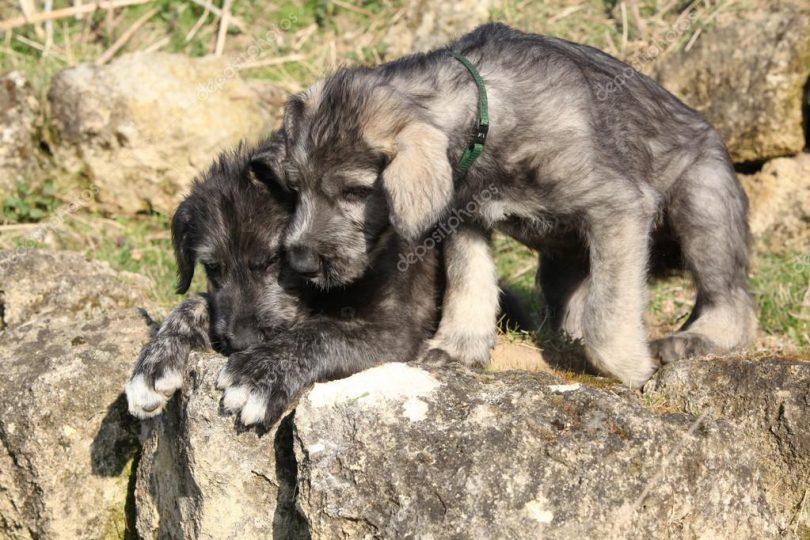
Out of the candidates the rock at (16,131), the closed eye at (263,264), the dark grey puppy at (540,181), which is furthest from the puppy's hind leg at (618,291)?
the rock at (16,131)

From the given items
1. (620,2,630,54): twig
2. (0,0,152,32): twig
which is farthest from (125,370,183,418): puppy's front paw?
(0,0,152,32): twig

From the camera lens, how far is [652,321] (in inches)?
249

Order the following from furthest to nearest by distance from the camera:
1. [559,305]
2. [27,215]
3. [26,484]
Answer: [27,215]
[559,305]
[26,484]

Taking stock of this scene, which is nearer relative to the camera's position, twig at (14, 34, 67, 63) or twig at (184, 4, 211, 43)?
twig at (14, 34, 67, 63)

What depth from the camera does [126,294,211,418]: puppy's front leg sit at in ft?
12.7

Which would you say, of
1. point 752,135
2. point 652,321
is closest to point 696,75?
point 752,135

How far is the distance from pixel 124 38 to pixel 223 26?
1.00m

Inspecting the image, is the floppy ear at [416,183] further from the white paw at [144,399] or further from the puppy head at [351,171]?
the white paw at [144,399]

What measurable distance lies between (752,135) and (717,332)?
2.91 metres

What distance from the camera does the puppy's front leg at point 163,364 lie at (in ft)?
12.7

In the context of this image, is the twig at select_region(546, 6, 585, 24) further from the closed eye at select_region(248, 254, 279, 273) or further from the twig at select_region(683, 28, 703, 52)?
the closed eye at select_region(248, 254, 279, 273)

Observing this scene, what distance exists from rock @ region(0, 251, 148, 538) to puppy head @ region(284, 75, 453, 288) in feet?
3.89

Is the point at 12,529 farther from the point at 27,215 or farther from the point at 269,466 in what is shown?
the point at 27,215

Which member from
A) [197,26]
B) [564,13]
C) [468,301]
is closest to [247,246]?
[468,301]
